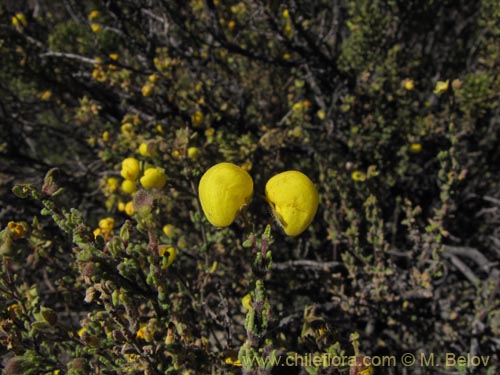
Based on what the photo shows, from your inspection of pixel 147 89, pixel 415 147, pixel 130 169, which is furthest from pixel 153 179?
pixel 415 147

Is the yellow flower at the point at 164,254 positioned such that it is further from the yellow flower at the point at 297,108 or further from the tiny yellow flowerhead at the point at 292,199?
the yellow flower at the point at 297,108

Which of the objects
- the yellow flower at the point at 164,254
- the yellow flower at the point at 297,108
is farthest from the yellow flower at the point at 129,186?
the yellow flower at the point at 297,108

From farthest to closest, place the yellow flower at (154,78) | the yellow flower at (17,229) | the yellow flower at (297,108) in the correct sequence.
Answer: the yellow flower at (297,108)
the yellow flower at (154,78)
the yellow flower at (17,229)

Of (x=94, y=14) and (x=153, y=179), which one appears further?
(x=94, y=14)

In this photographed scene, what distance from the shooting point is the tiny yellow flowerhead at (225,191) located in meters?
0.95

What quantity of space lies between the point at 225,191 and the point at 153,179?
0.48m

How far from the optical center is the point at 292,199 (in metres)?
0.96

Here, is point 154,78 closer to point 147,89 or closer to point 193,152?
point 147,89

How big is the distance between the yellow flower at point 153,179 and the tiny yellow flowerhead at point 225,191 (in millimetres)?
382

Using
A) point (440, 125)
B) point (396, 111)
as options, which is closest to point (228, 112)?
point (396, 111)

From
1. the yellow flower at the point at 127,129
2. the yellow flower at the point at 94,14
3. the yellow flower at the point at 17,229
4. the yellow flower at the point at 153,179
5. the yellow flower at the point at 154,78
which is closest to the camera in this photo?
the yellow flower at the point at 17,229

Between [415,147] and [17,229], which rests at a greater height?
[415,147]

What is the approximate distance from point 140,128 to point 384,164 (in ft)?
6.06

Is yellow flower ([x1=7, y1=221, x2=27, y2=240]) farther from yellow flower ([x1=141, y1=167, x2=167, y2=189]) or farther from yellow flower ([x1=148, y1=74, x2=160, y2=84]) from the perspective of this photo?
yellow flower ([x1=148, y1=74, x2=160, y2=84])
